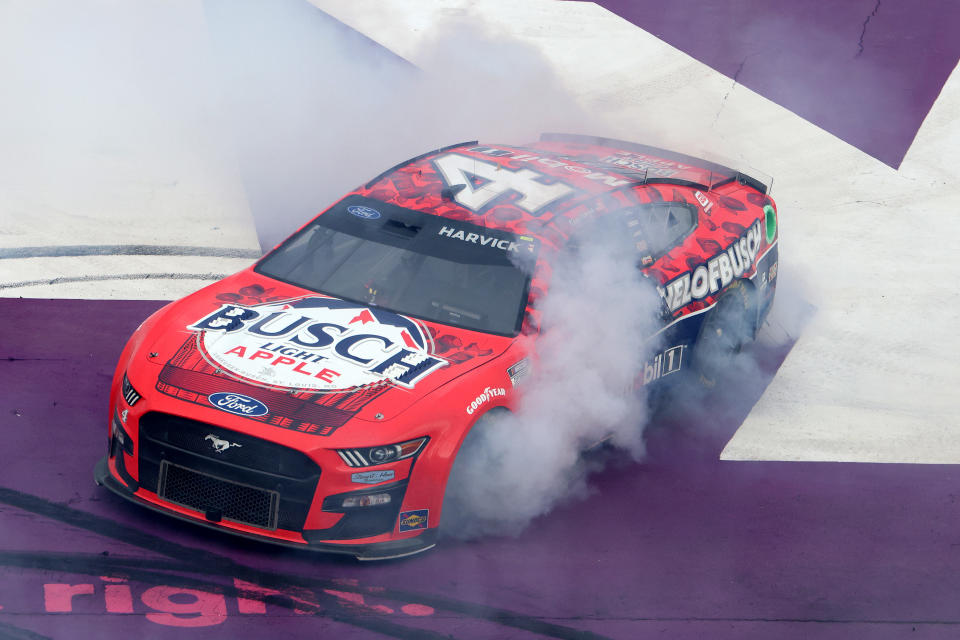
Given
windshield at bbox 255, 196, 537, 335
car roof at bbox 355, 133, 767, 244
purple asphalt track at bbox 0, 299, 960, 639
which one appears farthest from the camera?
car roof at bbox 355, 133, 767, 244

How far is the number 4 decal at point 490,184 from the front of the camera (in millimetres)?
6508

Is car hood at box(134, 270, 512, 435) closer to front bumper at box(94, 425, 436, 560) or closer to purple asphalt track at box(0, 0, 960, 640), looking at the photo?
front bumper at box(94, 425, 436, 560)

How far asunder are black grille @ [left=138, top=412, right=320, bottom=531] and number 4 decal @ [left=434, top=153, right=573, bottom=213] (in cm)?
210

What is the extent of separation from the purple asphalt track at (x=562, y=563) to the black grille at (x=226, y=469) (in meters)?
0.27

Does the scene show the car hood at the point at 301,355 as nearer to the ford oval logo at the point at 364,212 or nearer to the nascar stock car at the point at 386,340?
the nascar stock car at the point at 386,340

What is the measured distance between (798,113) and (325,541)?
9347 mm

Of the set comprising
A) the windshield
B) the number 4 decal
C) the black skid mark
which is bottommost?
the black skid mark

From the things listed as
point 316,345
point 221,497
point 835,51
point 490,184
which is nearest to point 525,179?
point 490,184

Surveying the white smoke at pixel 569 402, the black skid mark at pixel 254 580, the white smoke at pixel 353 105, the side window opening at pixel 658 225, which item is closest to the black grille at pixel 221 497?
the black skid mark at pixel 254 580

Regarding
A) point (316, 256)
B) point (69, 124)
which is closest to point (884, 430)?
point (316, 256)

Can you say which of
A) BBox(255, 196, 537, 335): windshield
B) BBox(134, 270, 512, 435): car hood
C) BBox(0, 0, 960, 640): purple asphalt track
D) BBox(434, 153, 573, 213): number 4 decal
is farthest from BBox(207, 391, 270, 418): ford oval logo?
BBox(434, 153, 573, 213): number 4 decal

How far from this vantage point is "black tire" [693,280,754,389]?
275 inches

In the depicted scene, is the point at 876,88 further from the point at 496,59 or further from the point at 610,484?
the point at 610,484

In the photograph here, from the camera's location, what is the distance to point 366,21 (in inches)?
536
